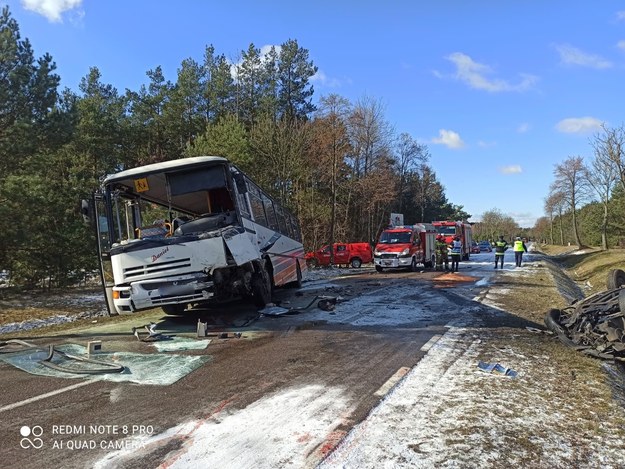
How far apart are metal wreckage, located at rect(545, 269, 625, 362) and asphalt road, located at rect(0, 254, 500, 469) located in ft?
6.32

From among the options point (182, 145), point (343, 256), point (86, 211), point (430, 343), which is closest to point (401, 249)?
point (343, 256)

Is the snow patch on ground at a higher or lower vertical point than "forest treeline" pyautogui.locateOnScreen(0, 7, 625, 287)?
lower

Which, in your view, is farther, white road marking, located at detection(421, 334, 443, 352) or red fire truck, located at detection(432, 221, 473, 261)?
red fire truck, located at detection(432, 221, 473, 261)

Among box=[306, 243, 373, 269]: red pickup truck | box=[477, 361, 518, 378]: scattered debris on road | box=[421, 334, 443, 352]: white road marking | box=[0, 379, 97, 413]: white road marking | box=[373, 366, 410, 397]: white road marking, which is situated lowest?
box=[477, 361, 518, 378]: scattered debris on road

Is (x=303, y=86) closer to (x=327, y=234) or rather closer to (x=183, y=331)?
(x=327, y=234)

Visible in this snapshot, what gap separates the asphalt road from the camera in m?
3.62

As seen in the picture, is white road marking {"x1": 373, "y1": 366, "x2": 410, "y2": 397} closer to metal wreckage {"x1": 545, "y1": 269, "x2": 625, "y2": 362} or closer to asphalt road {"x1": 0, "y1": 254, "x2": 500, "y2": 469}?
asphalt road {"x1": 0, "y1": 254, "x2": 500, "y2": 469}

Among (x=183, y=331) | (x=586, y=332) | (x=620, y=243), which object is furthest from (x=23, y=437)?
(x=620, y=243)

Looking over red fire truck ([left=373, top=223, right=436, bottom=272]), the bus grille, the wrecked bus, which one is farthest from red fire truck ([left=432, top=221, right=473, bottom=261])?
the bus grille

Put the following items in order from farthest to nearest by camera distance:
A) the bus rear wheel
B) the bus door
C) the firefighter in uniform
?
1. the firefighter in uniform
2. the bus rear wheel
3. the bus door

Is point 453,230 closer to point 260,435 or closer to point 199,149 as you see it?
point 199,149

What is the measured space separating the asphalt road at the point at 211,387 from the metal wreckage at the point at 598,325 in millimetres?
1926

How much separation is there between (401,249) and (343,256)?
26.2ft

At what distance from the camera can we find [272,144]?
29328 mm
